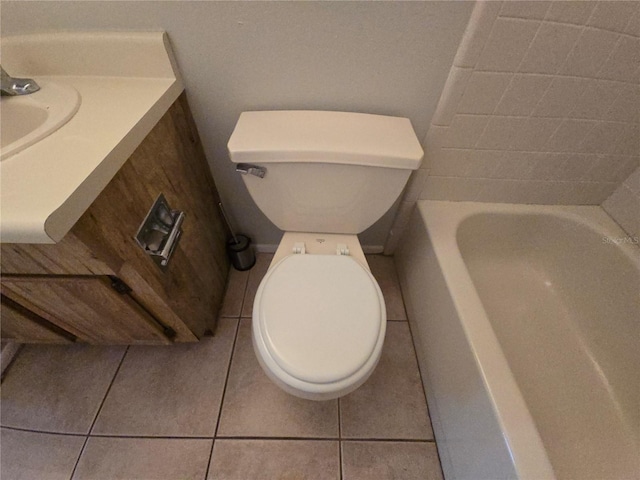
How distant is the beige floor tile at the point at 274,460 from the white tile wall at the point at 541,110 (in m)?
0.90

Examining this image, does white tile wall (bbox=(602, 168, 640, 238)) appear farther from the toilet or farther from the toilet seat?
the toilet seat

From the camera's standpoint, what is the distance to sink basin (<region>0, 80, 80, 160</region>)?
2.09 ft

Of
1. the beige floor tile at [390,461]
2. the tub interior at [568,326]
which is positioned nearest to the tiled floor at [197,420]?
the beige floor tile at [390,461]

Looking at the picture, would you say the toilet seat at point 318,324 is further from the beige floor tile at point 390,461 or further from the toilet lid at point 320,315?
the beige floor tile at point 390,461

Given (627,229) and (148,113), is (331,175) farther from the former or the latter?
(627,229)

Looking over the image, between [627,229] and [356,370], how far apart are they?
3.62 feet

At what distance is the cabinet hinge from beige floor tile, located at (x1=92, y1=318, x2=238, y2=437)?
49 cm

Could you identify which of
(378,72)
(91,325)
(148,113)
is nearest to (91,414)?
(91,325)

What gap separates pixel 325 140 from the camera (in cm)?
72

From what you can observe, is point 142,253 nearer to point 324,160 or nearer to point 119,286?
point 119,286

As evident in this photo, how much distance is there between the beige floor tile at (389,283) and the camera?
120cm

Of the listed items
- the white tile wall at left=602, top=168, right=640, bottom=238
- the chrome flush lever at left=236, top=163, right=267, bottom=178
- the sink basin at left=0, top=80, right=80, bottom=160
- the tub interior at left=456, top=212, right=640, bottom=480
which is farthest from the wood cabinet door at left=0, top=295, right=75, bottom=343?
the white tile wall at left=602, top=168, right=640, bottom=238

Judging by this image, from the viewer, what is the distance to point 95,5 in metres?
0.64

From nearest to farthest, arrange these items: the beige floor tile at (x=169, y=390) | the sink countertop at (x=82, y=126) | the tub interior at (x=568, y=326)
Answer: the sink countertop at (x=82, y=126), the tub interior at (x=568, y=326), the beige floor tile at (x=169, y=390)
